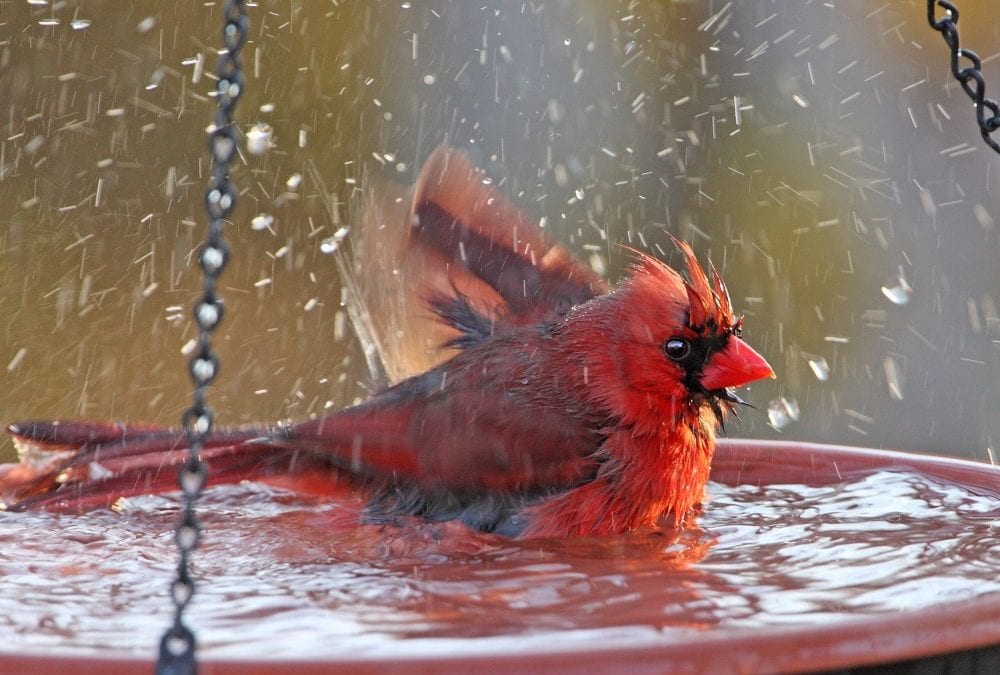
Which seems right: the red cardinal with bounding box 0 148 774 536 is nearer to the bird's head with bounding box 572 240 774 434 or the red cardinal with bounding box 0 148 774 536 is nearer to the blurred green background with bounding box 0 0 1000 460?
the bird's head with bounding box 572 240 774 434

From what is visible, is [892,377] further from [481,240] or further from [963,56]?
[963,56]

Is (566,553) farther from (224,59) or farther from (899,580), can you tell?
(224,59)

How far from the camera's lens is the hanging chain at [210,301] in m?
1.40

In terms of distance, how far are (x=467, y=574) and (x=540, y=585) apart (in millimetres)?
147

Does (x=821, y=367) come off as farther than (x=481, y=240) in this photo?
Yes

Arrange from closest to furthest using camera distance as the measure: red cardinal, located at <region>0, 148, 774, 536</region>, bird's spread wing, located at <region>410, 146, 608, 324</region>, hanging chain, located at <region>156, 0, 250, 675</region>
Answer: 1. hanging chain, located at <region>156, 0, 250, 675</region>
2. red cardinal, located at <region>0, 148, 774, 536</region>
3. bird's spread wing, located at <region>410, 146, 608, 324</region>

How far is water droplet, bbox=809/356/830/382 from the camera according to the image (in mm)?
5227

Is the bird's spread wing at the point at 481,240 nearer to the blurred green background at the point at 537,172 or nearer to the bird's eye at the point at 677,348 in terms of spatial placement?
the bird's eye at the point at 677,348

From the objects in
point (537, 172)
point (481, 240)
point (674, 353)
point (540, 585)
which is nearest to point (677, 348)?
point (674, 353)

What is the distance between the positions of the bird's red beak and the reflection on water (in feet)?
0.84

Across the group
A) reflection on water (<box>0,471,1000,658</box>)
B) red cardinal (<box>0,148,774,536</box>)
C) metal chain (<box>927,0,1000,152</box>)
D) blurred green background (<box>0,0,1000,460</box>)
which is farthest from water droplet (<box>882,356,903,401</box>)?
metal chain (<box>927,0,1000,152</box>)

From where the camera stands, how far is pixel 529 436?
2439 mm

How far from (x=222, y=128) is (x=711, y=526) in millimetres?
1288

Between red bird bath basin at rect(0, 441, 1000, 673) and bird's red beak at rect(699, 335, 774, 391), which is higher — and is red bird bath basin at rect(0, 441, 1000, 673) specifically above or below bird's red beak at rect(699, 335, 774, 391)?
below
